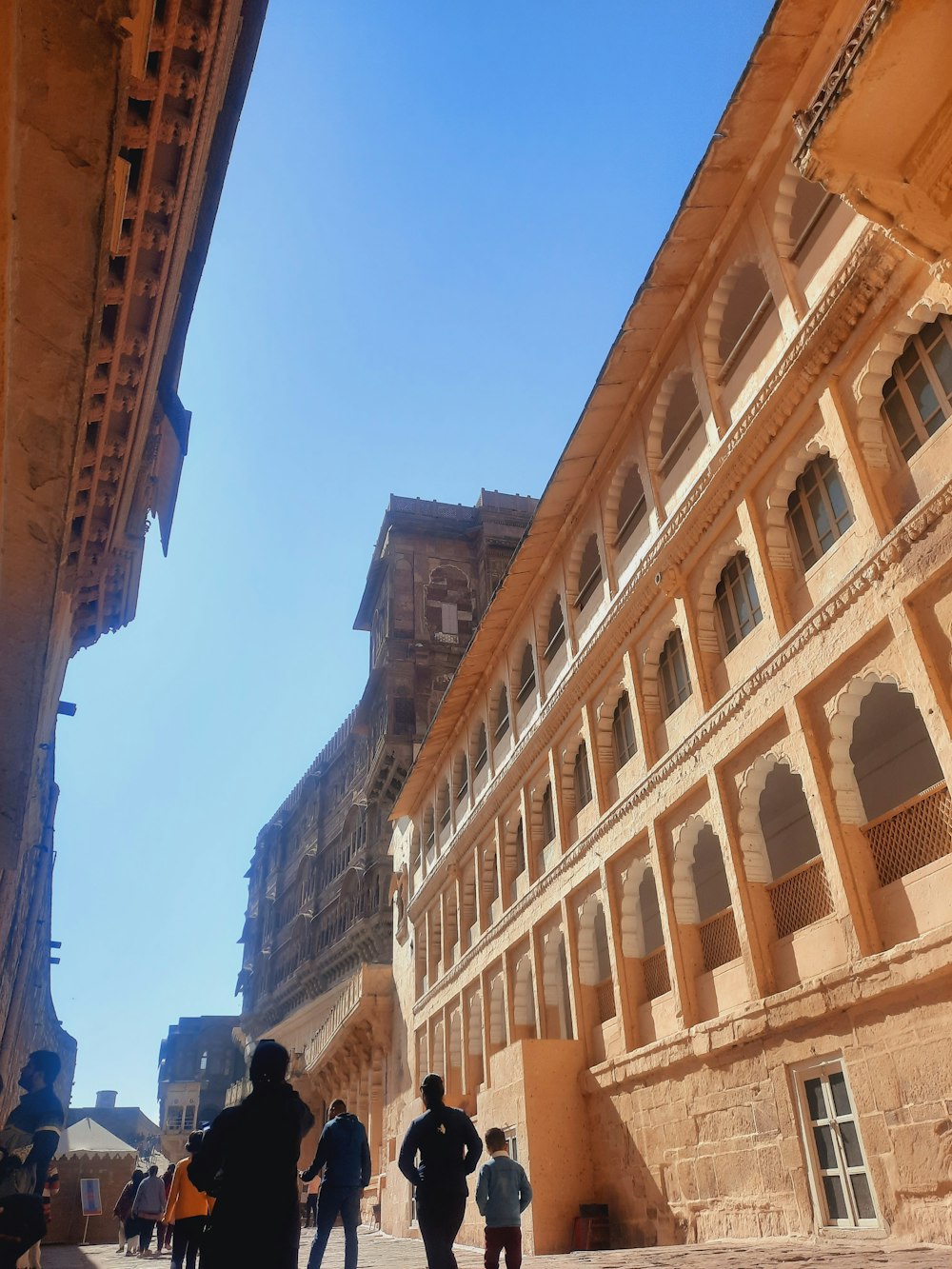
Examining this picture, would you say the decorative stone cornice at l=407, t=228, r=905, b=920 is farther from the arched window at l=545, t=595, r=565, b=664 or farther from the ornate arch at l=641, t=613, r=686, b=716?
the arched window at l=545, t=595, r=565, b=664

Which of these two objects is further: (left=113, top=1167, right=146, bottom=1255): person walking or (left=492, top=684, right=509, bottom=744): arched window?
(left=492, top=684, right=509, bottom=744): arched window

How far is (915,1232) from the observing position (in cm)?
596

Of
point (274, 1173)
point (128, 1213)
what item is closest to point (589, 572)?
point (274, 1173)

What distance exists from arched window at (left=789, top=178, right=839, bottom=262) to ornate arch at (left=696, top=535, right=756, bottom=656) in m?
3.06

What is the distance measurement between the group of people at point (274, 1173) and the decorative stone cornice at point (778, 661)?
462 centimetres

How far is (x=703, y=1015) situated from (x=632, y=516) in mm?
6495

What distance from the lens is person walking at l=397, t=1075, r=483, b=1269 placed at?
478 centimetres

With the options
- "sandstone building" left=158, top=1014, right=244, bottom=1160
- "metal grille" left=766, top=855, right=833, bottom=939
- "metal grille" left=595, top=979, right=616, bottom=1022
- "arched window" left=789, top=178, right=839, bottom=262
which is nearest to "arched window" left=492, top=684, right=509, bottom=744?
"metal grille" left=595, top=979, right=616, bottom=1022

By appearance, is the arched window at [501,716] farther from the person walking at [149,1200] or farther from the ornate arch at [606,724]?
the person walking at [149,1200]

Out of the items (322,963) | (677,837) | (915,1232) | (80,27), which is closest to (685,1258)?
(915,1232)

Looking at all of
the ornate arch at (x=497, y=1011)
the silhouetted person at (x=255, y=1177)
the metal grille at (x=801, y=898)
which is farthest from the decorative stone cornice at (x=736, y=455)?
the silhouetted person at (x=255, y=1177)

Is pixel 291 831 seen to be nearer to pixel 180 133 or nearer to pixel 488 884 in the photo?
pixel 488 884

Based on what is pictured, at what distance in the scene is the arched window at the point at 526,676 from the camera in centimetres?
1623

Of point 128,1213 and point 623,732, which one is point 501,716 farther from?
Result: point 128,1213
